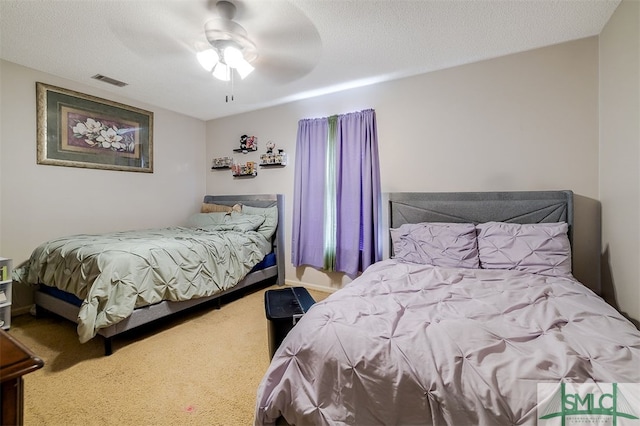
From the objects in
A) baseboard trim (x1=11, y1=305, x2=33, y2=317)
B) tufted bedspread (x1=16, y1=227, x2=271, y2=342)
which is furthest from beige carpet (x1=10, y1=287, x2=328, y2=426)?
tufted bedspread (x1=16, y1=227, x2=271, y2=342)

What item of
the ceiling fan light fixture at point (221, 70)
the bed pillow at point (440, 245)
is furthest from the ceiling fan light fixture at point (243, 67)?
the bed pillow at point (440, 245)

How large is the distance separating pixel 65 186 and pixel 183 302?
190 cm

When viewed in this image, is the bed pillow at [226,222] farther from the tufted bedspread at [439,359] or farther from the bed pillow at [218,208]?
the tufted bedspread at [439,359]

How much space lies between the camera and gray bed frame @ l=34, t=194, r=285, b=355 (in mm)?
2014

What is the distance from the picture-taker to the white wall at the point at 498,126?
7.23ft

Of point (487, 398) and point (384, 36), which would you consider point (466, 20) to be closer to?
point (384, 36)

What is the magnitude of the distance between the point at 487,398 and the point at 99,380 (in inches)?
82.2

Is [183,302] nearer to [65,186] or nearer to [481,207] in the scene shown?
[65,186]

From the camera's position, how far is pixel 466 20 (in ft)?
6.43

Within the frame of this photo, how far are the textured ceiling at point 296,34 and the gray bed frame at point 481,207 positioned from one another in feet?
4.00

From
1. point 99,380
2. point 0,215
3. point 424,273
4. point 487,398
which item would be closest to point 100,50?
point 0,215

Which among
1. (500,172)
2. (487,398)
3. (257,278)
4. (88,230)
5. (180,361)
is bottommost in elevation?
(180,361)

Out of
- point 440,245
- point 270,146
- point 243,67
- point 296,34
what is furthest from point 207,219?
point 440,245

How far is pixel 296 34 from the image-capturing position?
210 centimetres
